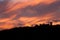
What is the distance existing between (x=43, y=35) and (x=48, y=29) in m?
1.18

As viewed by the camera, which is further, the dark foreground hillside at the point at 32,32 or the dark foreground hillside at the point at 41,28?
the dark foreground hillside at the point at 41,28

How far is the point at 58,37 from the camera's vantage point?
25.2 m

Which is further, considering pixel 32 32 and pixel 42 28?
pixel 42 28

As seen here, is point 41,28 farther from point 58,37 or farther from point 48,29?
point 58,37

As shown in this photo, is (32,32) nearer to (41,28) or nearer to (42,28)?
(41,28)

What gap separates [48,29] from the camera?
25875mm

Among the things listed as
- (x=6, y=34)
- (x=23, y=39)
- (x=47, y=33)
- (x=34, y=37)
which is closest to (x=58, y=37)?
(x=47, y=33)

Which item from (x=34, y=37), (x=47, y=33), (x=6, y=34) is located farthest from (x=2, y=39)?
(x=47, y=33)

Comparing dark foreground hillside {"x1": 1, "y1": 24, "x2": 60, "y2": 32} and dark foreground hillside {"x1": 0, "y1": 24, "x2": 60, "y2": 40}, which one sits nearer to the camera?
dark foreground hillside {"x1": 0, "y1": 24, "x2": 60, "y2": 40}

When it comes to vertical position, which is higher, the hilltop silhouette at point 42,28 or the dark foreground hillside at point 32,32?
the hilltop silhouette at point 42,28

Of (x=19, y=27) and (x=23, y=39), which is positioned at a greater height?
(x=19, y=27)

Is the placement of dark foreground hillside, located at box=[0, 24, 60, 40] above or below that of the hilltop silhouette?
below

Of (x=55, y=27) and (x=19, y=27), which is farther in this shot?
(x=19, y=27)

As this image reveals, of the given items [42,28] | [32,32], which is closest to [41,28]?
[42,28]
